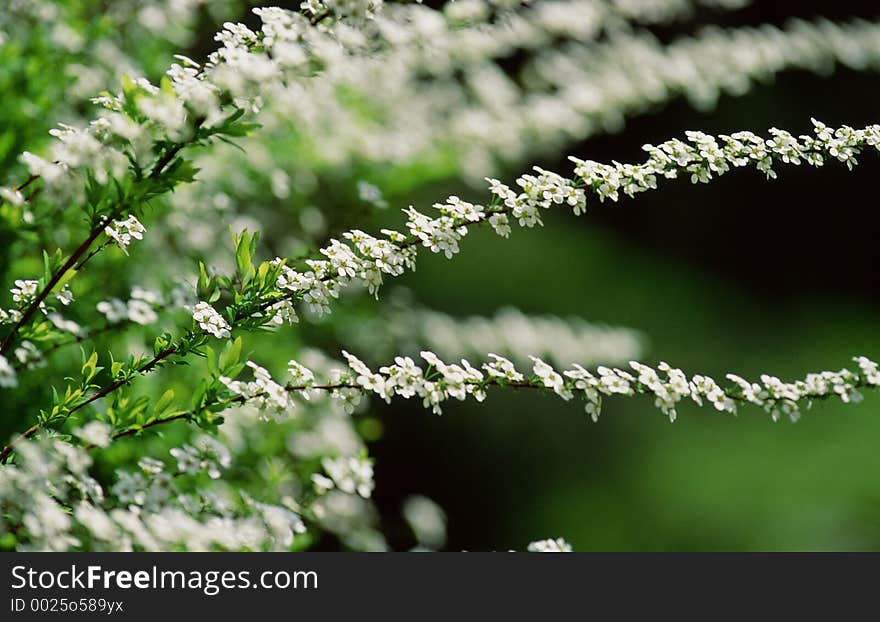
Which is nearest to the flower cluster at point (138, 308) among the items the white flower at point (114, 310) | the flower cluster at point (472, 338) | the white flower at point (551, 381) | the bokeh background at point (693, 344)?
the white flower at point (114, 310)

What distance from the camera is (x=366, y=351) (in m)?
2.00

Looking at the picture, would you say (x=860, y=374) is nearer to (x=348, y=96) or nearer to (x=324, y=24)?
(x=324, y=24)

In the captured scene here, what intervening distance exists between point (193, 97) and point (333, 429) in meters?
0.81

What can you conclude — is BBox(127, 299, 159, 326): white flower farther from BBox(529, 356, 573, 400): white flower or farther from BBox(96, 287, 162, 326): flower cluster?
BBox(529, 356, 573, 400): white flower

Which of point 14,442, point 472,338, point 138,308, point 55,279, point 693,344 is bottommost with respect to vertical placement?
point 14,442

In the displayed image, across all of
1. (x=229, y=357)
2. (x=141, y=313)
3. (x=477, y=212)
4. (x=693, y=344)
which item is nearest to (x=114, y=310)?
(x=141, y=313)

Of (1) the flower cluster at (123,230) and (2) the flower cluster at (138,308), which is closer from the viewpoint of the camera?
(1) the flower cluster at (123,230)

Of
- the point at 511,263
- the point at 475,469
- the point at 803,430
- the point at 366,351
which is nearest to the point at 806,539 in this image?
the point at 803,430

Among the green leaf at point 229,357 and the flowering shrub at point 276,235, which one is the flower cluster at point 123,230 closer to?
the flowering shrub at point 276,235

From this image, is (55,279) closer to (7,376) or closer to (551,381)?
(7,376)

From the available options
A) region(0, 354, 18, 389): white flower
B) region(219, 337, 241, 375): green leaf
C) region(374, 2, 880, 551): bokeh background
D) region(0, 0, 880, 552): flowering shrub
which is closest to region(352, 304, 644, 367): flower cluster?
region(0, 0, 880, 552): flowering shrub

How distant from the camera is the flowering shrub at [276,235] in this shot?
3.15 ft

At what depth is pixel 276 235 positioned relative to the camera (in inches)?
87.0

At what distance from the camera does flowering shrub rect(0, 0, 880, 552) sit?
96cm
